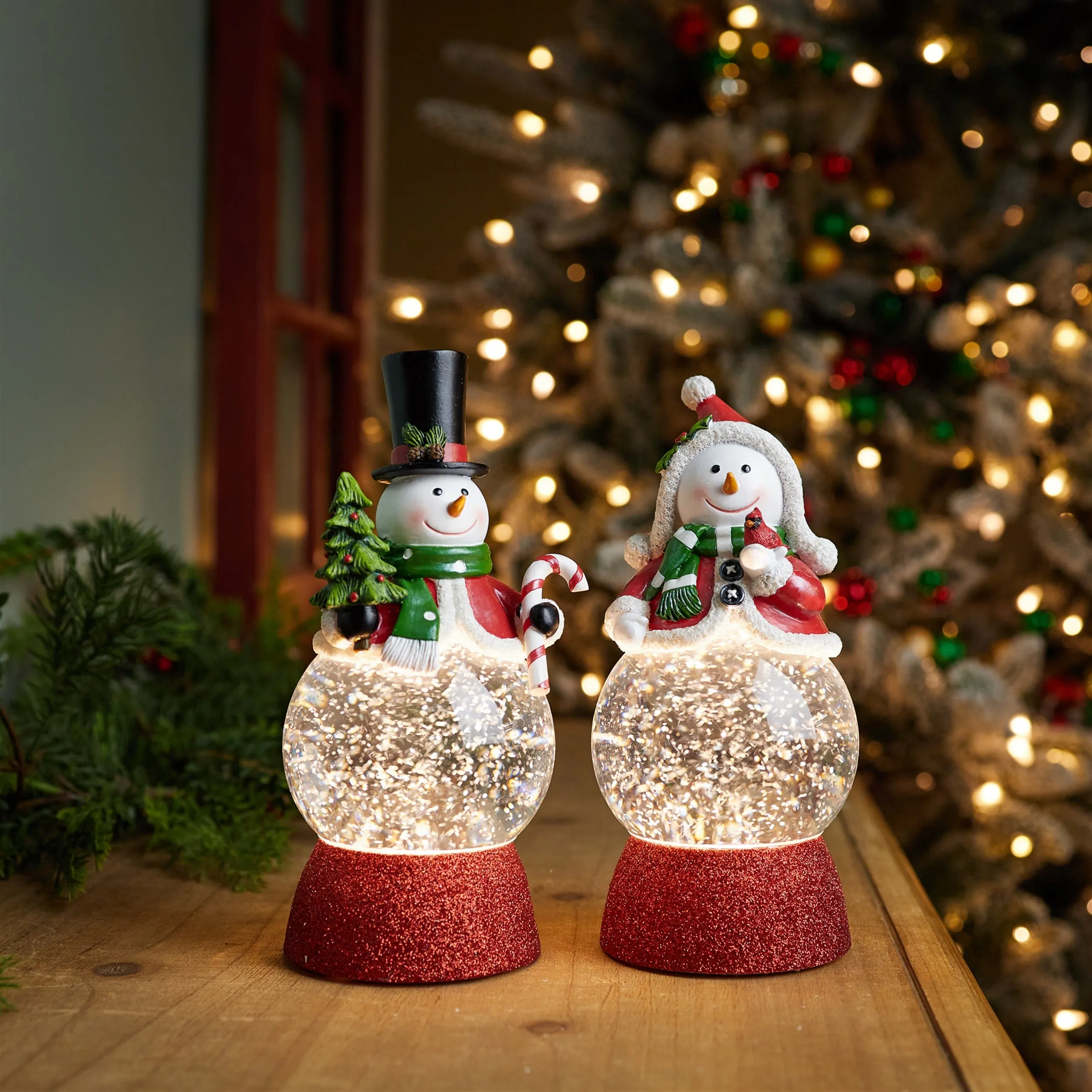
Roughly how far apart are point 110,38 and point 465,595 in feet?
3.33

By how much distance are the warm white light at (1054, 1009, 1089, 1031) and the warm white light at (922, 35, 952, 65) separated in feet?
4.30

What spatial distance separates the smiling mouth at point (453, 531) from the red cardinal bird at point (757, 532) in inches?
7.6

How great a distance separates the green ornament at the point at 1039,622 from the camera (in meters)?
1.82

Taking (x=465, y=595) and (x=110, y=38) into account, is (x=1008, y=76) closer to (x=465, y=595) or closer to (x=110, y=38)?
(x=110, y=38)

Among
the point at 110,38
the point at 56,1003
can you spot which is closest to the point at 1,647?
the point at 56,1003

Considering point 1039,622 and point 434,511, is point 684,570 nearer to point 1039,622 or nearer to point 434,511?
point 434,511

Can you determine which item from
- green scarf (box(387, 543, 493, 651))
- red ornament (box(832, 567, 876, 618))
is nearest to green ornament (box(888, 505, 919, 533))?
red ornament (box(832, 567, 876, 618))

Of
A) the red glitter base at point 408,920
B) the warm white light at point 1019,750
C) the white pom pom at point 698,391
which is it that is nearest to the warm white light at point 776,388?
the warm white light at point 1019,750

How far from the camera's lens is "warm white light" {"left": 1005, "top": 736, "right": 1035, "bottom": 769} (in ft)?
5.60

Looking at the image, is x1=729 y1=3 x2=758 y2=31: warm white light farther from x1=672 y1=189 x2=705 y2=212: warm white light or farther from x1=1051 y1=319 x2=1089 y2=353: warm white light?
x1=1051 y1=319 x2=1089 y2=353: warm white light

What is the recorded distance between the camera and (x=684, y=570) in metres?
0.91

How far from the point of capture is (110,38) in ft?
5.04

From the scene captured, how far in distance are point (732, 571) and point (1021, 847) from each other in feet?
3.46

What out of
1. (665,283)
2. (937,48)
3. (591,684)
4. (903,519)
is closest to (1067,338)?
(903,519)
